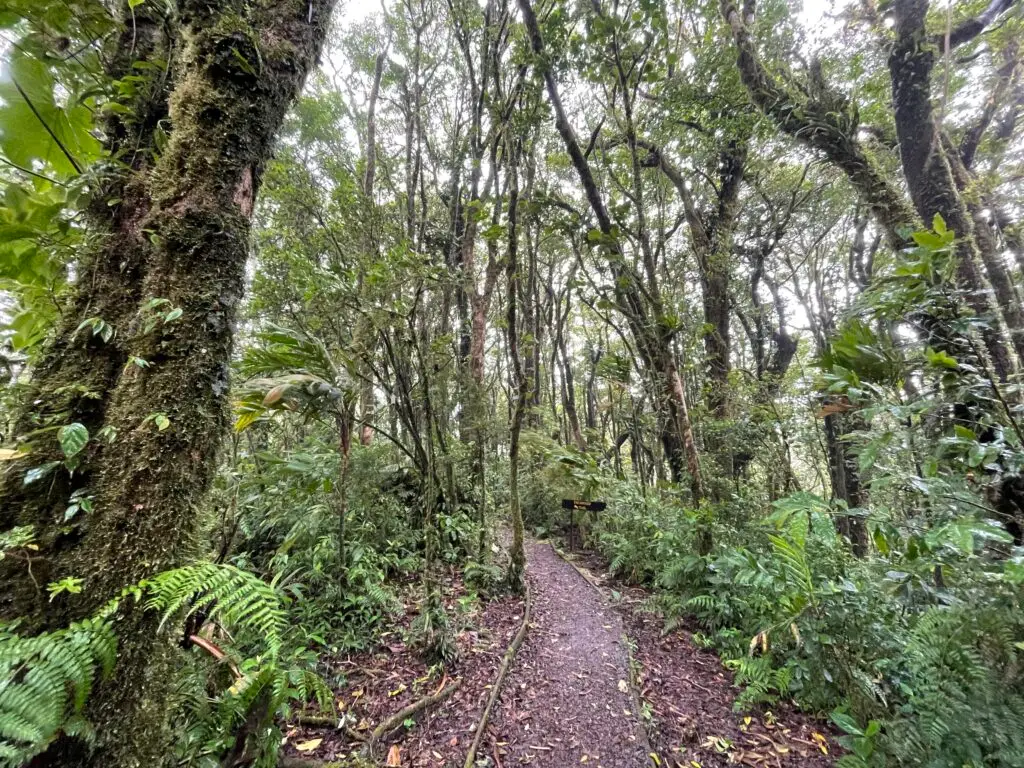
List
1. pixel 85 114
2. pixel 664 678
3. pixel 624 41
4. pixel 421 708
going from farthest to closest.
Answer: pixel 624 41 → pixel 664 678 → pixel 421 708 → pixel 85 114

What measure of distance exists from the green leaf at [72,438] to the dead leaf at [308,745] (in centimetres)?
232

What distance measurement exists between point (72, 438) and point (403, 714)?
2748 mm

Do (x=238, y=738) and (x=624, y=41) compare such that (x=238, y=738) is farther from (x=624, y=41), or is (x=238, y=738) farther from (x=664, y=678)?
(x=624, y=41)

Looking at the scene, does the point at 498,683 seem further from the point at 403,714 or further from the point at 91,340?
the point at 91,340

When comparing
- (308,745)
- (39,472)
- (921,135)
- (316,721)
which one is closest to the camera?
(39,472)

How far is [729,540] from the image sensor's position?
4.78m

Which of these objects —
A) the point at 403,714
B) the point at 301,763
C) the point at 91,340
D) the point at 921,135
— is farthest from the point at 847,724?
the point at 921,135

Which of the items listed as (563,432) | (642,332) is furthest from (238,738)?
(563,432)

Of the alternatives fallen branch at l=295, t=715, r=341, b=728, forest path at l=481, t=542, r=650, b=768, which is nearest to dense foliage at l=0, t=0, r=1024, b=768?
fallen branch at l=295, t=715, r=341, b=728

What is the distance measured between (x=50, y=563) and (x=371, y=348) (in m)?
4.04

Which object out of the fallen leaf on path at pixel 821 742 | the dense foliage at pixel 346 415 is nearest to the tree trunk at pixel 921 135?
the dense foliage at pixel 346 415

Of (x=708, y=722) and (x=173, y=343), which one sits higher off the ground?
(x=173, y=343)

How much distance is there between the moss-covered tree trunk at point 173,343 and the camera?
3.66 ft

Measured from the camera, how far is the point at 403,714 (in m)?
2.74
